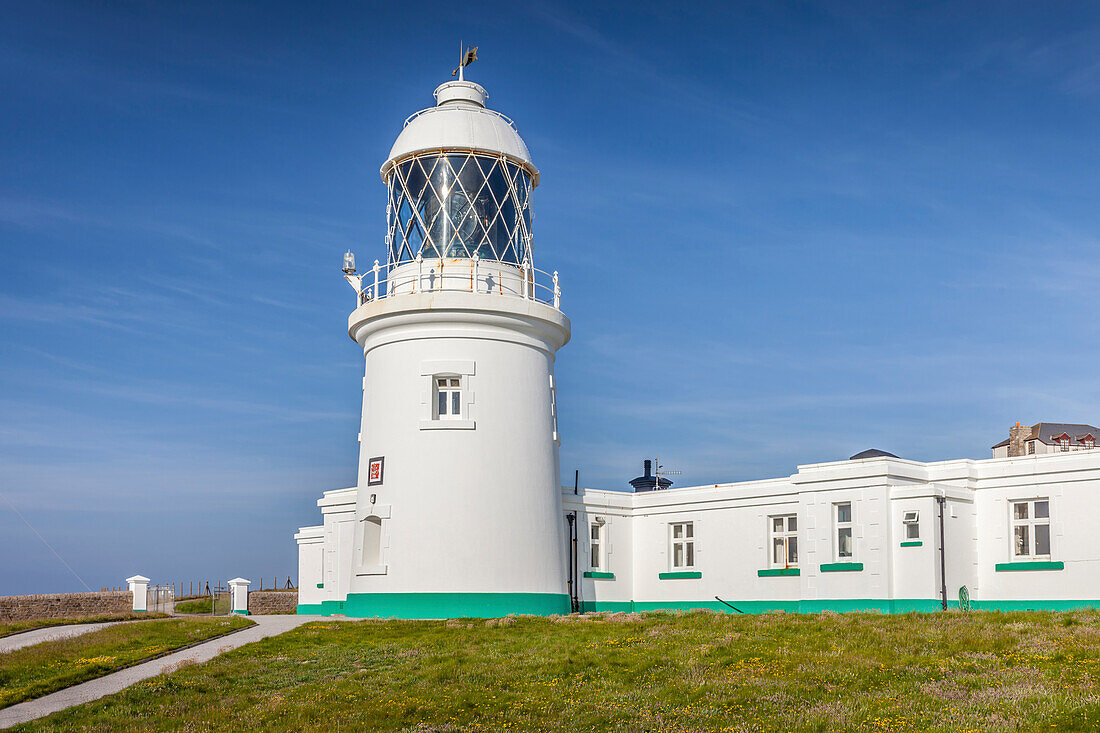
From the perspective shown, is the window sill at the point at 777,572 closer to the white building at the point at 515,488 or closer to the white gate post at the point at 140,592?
the white building at the point at 515,488

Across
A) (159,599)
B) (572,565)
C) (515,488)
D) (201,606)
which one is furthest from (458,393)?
(201,606)

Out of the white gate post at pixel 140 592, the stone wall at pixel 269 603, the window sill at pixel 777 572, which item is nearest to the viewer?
the window sill at pixel 777 572

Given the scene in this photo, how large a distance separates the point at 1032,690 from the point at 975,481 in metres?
12.8

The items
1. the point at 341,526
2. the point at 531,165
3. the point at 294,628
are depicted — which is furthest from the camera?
the point at 341,526

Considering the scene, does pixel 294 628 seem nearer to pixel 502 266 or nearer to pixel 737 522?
pixel 502 266

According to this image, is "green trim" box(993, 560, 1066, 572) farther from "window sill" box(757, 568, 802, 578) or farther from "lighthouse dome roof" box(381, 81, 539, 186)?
"lighthouse dome roof" box(381, 81, 539, 186)

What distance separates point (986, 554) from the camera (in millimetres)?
24297

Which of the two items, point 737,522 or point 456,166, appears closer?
point 456,166

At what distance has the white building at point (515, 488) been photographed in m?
23.7

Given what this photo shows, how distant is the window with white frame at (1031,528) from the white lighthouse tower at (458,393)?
35.3 feet

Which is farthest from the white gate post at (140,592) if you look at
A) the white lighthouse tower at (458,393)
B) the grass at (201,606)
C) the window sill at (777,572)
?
the window sill at (777,572)

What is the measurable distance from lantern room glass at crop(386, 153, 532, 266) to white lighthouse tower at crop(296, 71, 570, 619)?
4 cm

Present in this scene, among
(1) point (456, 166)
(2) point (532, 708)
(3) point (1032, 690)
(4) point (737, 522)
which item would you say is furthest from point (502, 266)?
(3) point (1032, 690)

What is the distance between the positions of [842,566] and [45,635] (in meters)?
17.7
